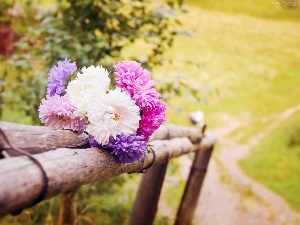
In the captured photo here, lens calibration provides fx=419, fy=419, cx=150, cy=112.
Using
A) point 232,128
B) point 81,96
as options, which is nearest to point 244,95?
point 232,128

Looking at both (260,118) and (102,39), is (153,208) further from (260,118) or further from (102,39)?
(260,118)

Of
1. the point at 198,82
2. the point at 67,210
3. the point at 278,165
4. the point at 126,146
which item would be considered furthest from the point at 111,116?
Result: the point at 198,82

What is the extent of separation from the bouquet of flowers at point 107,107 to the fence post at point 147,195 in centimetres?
138

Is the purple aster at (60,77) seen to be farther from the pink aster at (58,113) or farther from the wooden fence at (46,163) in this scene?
the wooden fence at (46,163)

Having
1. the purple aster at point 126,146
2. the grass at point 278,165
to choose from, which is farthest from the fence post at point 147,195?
the grass at point 278,165

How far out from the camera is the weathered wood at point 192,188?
15.0 feet

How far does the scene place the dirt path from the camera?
6534mm

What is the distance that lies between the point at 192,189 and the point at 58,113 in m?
3.10

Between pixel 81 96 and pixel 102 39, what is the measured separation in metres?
1.72

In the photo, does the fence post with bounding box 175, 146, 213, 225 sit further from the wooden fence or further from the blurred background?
the wooden fence

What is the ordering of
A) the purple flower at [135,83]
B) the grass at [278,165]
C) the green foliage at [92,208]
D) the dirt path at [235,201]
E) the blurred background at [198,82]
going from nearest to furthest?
the purple flower at [135,83]
the blurred background at [198,82]
the green foliage at [92,208]
the dirt path at [235,201]
the grass at [278,165]

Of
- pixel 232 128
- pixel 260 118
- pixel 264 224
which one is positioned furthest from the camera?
pixel 260 118

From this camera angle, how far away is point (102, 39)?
342cm

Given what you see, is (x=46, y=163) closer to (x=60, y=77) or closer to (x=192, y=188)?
(x=60, y=77)
